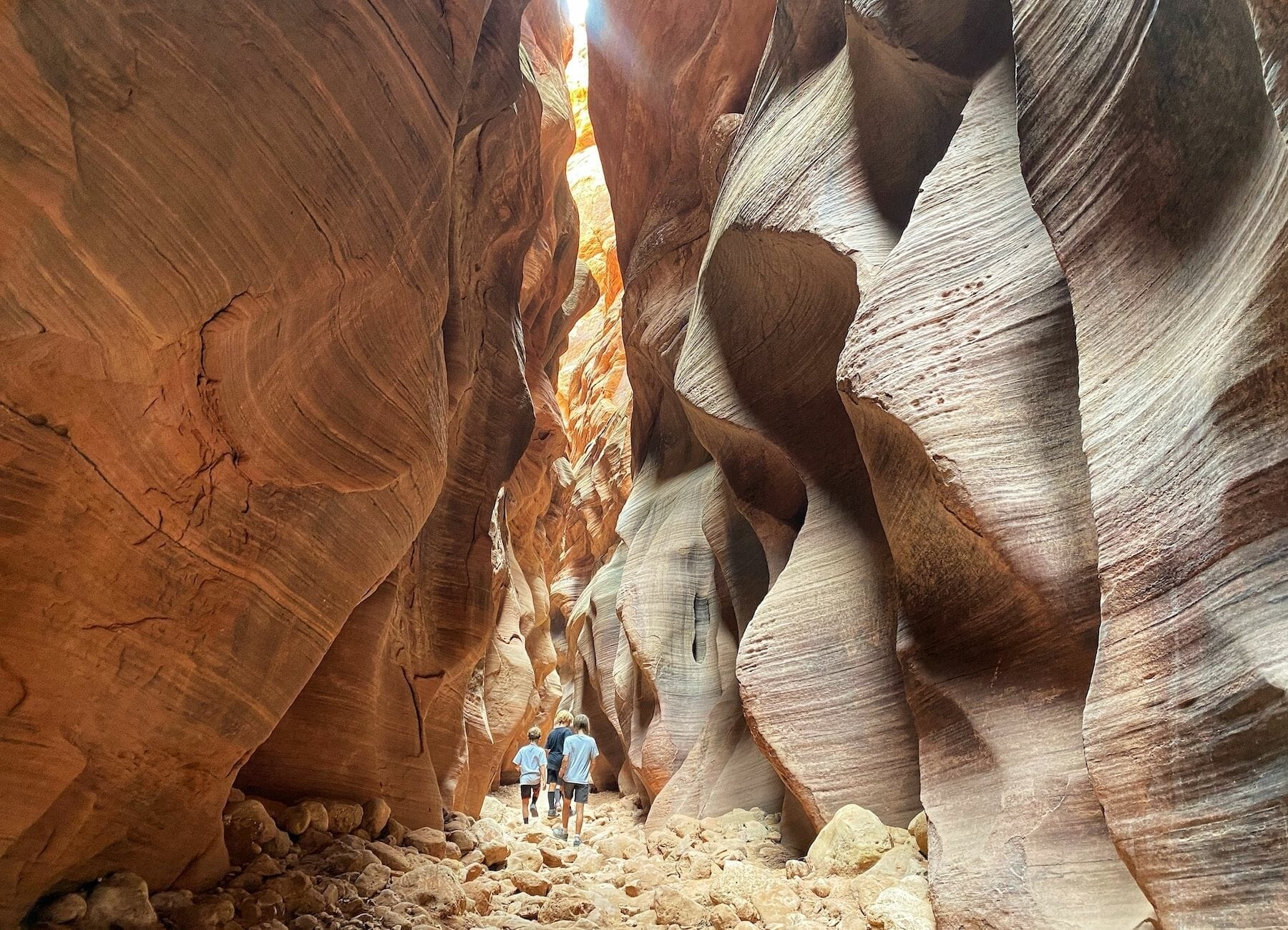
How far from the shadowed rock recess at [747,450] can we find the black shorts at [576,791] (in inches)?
48.2

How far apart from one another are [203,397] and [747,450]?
6045 millimetres

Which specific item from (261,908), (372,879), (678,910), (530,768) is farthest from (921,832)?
(530,768)

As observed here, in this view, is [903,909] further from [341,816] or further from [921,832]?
[341,816]

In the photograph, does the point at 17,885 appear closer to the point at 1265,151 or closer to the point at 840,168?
the point at 1265,151

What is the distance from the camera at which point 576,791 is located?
335 inches

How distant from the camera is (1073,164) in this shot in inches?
172

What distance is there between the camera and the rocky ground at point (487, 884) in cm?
338

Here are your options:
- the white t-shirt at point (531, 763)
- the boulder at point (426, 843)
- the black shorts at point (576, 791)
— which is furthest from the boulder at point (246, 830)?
the white t-shirt at point (531, 763)

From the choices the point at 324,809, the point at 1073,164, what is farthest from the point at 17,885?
the point at 1073,164

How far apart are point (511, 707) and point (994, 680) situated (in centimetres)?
894

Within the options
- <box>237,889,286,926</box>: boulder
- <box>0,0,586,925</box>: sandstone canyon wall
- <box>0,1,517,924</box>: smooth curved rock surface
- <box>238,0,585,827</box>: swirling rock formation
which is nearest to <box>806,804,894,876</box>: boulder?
<box>238,0,585,827</box>: swirling rock formation

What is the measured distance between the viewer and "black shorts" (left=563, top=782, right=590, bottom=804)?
8.46m

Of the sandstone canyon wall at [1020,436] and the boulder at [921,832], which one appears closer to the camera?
the sandstone canyon wall at [1020,436]

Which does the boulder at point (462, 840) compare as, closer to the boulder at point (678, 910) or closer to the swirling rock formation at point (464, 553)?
the swirling rock formation at point (464, 553)
